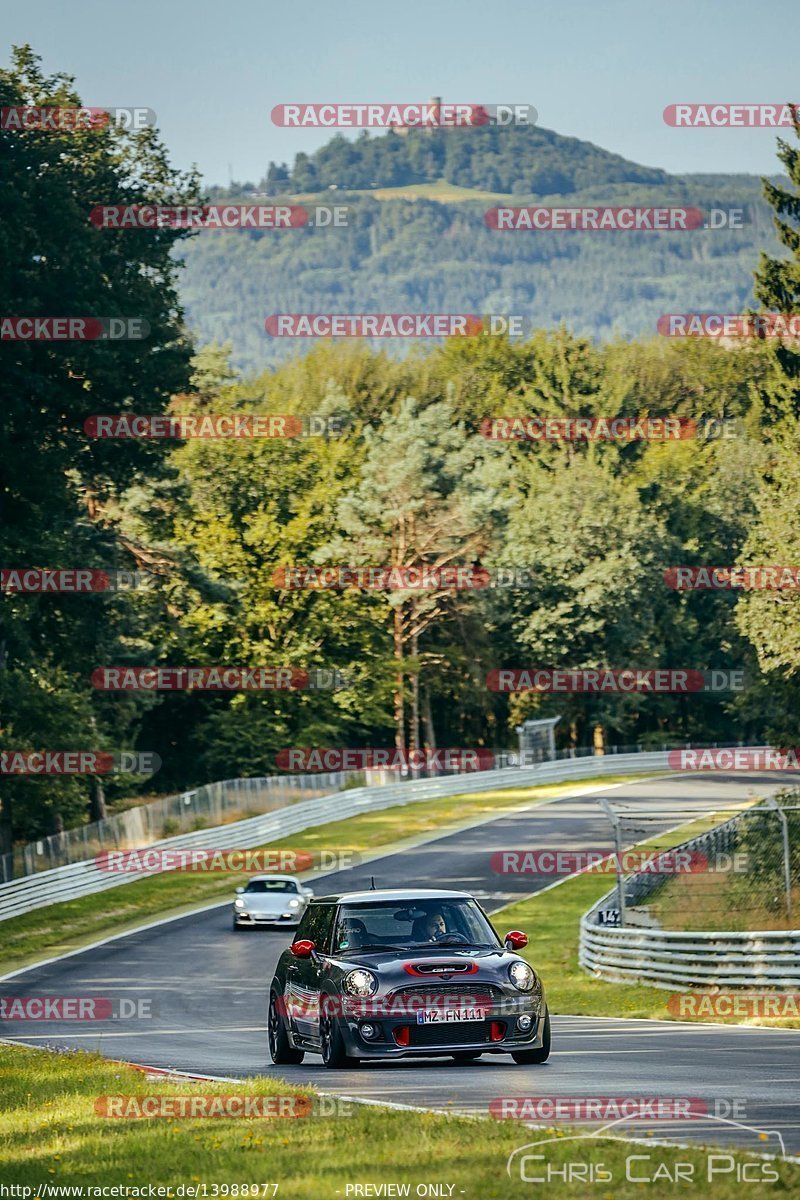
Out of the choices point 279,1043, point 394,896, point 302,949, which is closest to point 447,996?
point 394,896

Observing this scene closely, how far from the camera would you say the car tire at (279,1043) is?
52.7ft

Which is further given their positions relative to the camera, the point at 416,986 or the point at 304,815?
the point at 304,815

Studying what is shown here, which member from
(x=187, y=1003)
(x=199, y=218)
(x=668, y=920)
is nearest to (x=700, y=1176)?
(x=187, y=1003)

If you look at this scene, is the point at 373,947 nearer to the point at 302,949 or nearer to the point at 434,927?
the point at 434,927

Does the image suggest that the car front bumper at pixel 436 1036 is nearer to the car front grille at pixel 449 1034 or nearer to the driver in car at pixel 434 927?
the car front grille at pixel 449 1034

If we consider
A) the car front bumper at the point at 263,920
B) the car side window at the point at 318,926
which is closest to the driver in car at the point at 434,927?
the car side window at the point at 318,926

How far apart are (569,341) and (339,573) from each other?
105ft

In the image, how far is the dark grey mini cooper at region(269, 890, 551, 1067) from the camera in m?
14.0

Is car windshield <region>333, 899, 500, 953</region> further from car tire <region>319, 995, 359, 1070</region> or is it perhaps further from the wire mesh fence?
the wire mesh fence

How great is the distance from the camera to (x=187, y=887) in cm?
4862

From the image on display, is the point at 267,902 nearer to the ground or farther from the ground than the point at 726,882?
nearer to the ground

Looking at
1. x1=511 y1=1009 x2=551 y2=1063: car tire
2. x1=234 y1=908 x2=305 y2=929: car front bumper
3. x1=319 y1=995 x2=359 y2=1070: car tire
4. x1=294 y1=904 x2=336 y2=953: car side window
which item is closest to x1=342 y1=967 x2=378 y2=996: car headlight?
x1=319 y1=995 x2=359 y2=1070: car tire

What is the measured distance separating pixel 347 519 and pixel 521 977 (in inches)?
2741

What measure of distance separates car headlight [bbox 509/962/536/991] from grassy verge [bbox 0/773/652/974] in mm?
23226
